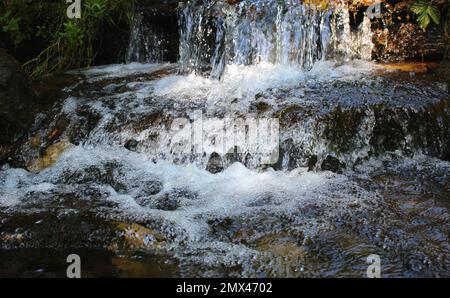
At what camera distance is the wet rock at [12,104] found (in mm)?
4496

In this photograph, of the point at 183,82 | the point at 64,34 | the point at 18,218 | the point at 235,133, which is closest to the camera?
the point at 18,218

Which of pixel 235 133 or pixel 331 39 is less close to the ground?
pixel 331 39

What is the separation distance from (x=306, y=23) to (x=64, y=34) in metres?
2.98

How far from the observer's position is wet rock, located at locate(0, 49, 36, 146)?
4.50m

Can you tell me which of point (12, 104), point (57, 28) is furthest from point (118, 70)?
point (12, 104)

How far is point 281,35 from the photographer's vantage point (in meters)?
5.72

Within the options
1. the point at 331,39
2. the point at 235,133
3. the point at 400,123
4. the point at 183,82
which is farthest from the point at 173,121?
the point at 331,39

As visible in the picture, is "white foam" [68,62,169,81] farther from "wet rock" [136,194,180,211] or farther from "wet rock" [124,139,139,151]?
"wet rock" [136,194,180,211]

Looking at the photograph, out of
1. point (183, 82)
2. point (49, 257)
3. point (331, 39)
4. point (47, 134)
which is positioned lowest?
point (49, 257)

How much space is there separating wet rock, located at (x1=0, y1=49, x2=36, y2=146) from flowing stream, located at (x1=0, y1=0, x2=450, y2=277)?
0.48 ft

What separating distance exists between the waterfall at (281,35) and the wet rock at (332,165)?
5.87 feet

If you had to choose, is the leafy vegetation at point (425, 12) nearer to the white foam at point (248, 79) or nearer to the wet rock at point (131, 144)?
the white foam at point (248, 79)

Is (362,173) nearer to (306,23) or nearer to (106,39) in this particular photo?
(306,23)

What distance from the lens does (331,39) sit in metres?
5.74
